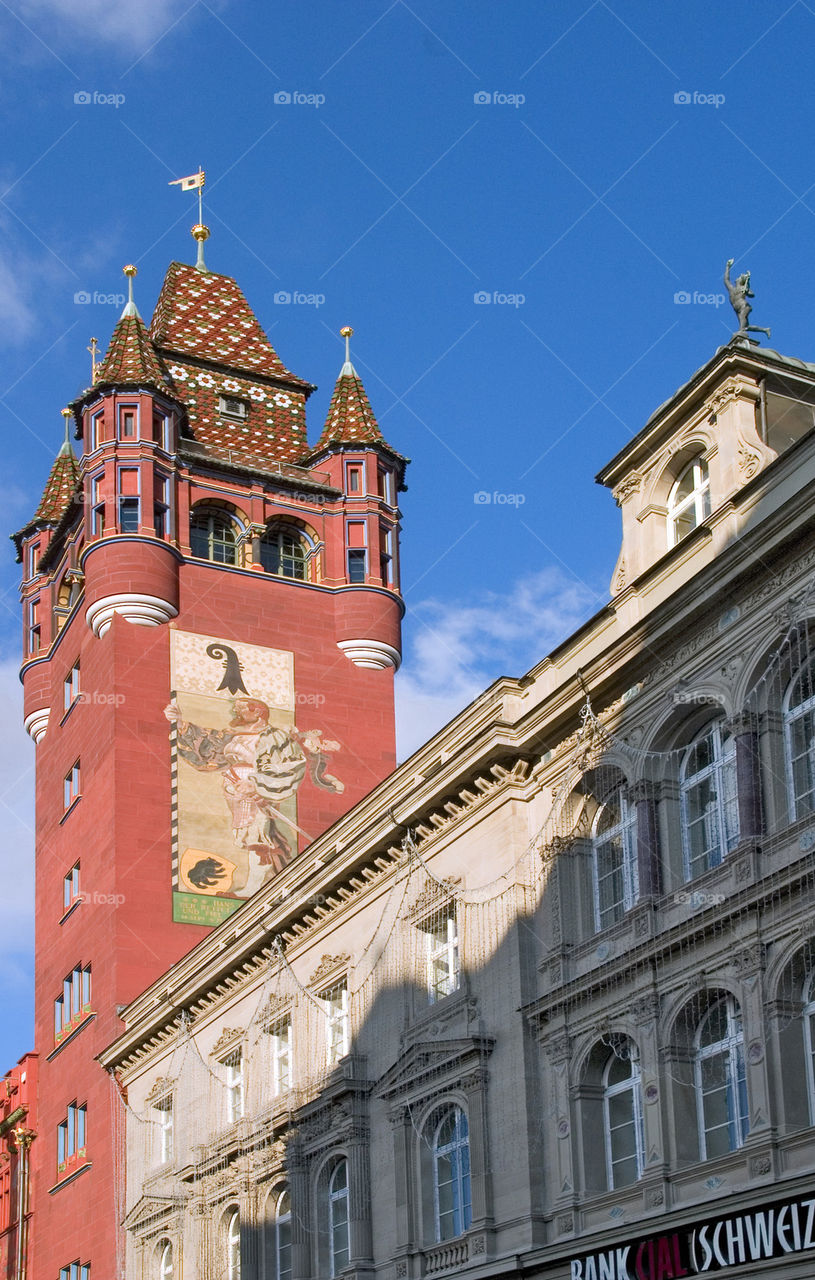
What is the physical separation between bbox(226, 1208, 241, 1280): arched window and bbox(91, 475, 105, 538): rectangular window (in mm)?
21924

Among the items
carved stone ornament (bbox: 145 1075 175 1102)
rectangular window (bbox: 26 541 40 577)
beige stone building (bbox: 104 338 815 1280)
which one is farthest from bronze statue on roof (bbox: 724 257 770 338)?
rectangular window (bbox: 26 541 40 577)

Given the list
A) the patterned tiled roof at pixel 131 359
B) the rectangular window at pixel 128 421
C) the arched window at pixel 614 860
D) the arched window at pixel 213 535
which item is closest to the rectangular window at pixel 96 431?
the rectangular window at pixel 128 421

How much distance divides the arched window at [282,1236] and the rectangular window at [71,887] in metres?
17.6

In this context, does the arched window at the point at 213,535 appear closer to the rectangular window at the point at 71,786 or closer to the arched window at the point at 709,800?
the rectangular window at the point at 71,786

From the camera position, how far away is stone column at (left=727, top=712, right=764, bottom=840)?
2700cm

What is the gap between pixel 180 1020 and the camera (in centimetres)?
4741

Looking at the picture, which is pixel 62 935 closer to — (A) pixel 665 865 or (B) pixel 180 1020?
(B) pixel 180 1020

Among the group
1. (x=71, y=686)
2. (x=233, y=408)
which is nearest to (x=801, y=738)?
(x=71, y=686)

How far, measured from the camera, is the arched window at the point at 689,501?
3197 cm

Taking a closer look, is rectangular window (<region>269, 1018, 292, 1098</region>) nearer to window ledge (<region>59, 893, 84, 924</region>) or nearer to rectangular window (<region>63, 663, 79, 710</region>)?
window ledge (<region>59, 893, 84, 924</region>)

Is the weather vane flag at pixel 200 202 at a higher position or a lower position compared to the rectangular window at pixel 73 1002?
higher

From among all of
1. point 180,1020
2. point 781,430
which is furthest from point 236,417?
point 781,430

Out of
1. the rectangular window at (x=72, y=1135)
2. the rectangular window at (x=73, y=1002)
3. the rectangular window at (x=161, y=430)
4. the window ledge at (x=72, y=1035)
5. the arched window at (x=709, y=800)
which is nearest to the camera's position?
the arched window at (x=709, y=800)

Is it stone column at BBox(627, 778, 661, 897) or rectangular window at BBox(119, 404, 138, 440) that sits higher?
rectangular window at BBox(119, 404, 138, 440)
